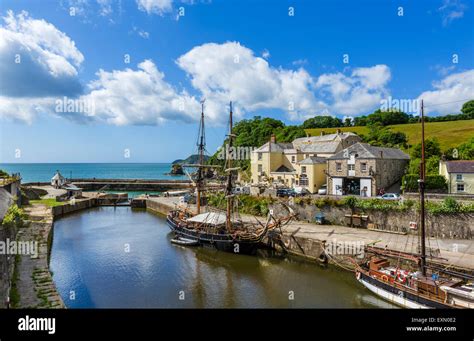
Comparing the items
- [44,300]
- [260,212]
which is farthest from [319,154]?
[44,300]

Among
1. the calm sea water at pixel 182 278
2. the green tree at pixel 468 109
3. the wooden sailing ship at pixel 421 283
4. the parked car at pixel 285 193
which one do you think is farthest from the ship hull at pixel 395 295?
the green tree at pixel 468 109

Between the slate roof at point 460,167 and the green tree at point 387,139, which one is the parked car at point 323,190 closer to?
the slate roof at point 460,167

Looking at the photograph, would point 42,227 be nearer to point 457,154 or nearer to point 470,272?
point 470,272

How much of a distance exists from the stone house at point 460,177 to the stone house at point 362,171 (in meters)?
6.01

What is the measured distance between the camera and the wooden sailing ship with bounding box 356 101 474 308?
14.5m

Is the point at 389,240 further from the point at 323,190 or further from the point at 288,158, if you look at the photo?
the point at 288,158

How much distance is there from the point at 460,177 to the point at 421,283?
17.2 meters

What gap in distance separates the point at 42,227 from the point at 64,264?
6739mm

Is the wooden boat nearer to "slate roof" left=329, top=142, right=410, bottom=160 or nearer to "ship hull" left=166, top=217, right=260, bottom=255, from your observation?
"ship hull" left=166, top=217, right=260, bottom=255

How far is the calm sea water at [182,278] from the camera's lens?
55.1 ft

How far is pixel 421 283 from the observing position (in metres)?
15.5

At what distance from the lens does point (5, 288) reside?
40.9ft

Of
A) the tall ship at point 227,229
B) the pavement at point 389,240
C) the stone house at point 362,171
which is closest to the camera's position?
the pavement at point 389,240

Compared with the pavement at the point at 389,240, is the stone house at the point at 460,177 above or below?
above
